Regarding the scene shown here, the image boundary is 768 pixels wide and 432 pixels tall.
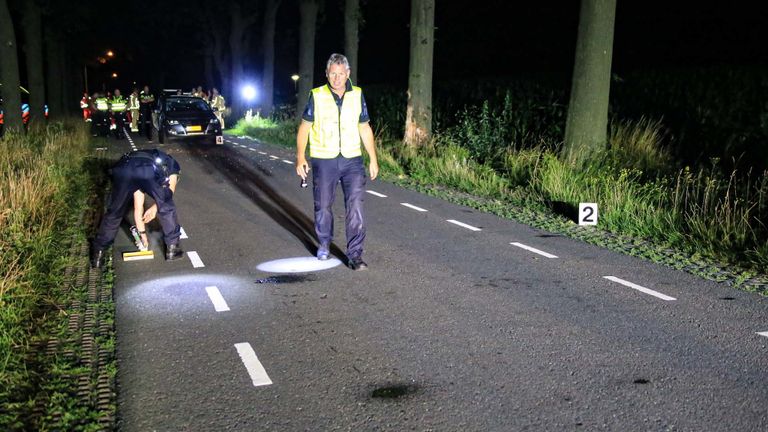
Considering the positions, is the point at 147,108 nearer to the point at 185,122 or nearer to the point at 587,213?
the point at 185,122

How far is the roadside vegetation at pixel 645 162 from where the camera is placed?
9492 millimetres

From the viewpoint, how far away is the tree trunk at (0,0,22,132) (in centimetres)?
2012

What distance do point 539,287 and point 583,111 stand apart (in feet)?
21.4

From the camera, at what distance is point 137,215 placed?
29.0ft

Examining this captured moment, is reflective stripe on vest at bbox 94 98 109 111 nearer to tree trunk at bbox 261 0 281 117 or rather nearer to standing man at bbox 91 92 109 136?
standing man at bbox 91 92 109 136

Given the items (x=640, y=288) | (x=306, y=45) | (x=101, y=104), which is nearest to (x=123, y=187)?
(x=640, y=288)

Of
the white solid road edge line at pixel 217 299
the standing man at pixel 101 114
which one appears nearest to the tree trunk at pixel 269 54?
the standing man at pixel 101 114

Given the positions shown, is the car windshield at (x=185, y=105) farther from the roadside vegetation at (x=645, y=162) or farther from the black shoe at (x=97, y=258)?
the black shoe at (x=97, y=258)

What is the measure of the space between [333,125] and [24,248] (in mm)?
3344

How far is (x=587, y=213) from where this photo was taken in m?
10.6

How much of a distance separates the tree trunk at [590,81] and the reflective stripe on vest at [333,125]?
5953 mm

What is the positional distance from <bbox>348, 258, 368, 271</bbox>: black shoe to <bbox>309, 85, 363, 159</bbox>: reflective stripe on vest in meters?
1.09

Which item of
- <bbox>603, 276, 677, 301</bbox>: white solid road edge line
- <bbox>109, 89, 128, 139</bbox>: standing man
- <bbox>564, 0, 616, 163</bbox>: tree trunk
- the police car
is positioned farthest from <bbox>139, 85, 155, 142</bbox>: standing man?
<bbox>603, 276, 677, 301</bbox>: white solid road edge line

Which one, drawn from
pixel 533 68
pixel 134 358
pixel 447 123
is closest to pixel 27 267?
pixel 134 358
